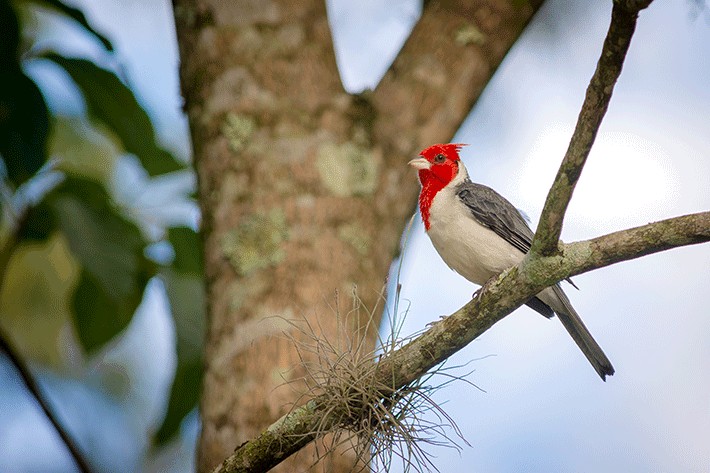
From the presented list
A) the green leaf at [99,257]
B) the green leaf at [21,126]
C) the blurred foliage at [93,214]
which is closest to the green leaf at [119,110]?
the blurred foliage at [93,214]

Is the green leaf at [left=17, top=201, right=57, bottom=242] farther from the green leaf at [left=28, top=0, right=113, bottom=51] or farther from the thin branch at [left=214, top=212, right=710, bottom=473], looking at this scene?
the thin branch at [left=214, top=212, right=710, bottom=473]

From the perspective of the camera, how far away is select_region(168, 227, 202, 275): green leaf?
387 cm

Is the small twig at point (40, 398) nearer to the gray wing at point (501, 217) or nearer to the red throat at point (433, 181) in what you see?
the red throat at point (433, 181)

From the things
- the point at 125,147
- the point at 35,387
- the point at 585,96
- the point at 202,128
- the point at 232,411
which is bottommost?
the point at 35,387

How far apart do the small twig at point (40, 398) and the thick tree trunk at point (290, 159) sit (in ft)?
1.85

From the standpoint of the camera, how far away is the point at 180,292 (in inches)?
148

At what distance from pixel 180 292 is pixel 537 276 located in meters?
1.86

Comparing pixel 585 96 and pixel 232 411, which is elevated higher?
pixel 585 96

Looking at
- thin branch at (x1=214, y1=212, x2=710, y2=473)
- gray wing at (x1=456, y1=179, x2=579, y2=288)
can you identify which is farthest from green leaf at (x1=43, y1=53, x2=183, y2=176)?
thin branch at (x1=214, y1=212, x2=710, y2=473)

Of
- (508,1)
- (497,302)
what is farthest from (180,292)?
(508,1)

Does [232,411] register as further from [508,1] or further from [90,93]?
[508,1]

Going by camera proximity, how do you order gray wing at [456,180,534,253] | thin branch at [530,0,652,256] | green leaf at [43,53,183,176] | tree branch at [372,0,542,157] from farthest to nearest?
tree branch at [372,0,542,157] < green leaf at [43,53,183,176] < gray wing at [456,180,534,253] < thin branch at [530,0,652,256]

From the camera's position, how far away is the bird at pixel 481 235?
3.55 metres

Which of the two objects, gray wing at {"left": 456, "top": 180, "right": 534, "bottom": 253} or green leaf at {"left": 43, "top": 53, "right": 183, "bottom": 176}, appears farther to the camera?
green leaf at {"left": 43, "top": 53, "right": 183, "bottom": 176}
